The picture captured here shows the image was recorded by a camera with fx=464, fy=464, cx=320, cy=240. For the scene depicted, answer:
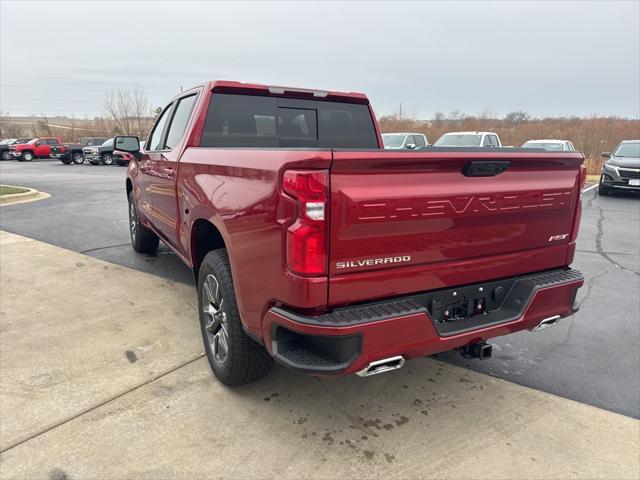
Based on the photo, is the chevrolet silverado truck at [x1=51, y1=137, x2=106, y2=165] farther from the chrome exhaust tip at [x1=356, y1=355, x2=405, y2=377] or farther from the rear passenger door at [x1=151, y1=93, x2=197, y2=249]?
the chrome exhaust tip at [x1=356, y1=355, x2=405, y2=377]

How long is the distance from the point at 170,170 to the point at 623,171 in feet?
46.6

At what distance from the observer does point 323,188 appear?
79.3 inches

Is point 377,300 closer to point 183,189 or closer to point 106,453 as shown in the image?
point 106,453

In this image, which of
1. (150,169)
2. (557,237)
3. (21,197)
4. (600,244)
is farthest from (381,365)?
(21,197)

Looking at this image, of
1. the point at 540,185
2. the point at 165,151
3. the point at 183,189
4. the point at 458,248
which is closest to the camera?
the point at 458,248

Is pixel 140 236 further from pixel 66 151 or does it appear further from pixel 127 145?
pixel 66 151

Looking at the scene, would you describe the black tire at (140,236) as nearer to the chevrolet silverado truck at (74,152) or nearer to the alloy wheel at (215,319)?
the alloy wheel at (215,319)

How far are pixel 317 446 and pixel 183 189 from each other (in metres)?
2.08

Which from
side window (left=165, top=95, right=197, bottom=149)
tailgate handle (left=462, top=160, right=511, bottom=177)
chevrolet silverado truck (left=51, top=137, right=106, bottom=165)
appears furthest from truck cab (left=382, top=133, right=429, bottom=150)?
chevrolet silverado truck (left=51, top=137, right=106, bottom=165)

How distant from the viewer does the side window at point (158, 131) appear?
15.7ft

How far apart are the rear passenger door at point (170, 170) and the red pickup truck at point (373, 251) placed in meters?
0.50

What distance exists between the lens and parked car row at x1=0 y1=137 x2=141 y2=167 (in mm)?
29797

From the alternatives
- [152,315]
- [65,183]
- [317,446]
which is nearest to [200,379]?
[317,446]

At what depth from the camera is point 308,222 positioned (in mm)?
2035
